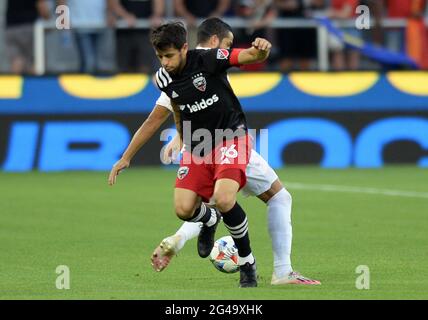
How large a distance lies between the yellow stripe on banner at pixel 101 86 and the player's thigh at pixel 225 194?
11.1m

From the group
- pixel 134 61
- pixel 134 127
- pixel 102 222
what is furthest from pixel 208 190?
pixel 134 61

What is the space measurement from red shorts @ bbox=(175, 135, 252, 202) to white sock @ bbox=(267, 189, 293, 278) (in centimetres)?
35

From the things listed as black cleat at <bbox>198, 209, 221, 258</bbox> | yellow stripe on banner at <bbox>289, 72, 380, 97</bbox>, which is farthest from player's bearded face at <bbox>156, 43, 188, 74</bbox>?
yellow stripe on banner at <bbox>289, 72, 380, 97</bbox>

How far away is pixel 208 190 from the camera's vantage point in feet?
30.5

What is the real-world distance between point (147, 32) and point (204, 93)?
12640 millimetres

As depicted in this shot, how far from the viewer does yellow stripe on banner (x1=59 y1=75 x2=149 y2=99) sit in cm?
1995

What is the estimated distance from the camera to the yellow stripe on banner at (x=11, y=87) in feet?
64.6

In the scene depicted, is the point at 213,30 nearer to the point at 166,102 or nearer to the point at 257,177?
the point at 166,102

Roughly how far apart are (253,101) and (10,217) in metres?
6.93

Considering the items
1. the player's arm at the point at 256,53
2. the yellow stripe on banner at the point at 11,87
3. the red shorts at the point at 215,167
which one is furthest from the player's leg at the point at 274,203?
the yellow stripe on banner at the point at 11,87

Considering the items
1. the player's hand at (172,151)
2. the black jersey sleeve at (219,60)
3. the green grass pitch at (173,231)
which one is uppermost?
the black jersey sleeve at (219,60)

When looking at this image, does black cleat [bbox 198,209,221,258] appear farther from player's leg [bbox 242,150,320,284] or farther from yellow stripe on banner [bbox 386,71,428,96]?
yellow stripe on banner [bbox 386,71,428,96]

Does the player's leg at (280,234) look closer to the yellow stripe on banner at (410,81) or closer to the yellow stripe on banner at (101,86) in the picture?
the yellow stripe on banner at (101,86)

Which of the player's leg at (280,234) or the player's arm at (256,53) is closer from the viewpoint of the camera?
the player's arm at (256,53)
